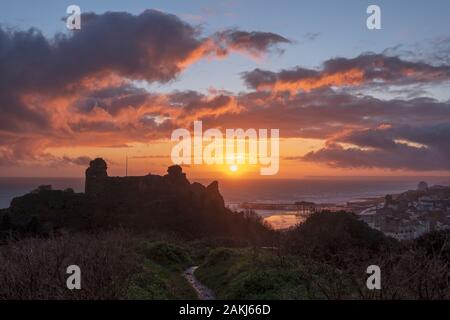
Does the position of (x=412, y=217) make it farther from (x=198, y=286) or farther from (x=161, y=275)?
(x=161, y=275)

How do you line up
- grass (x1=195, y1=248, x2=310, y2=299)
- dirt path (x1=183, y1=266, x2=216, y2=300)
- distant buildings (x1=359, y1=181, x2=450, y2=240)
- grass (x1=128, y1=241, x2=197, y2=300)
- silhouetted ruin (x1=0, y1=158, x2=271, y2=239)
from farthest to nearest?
silhouetted ruin (x1=0, y1=158, x2=271, y2=239) < distant buildings (x1=359, y1=181, x2=450, y2=240) < dirt path (x1=183, y1=266, x2=216, y2=300) < grass (x1=195, y1=248, x2=310, y2=299) < grass (x1=128, y1=241, x2=197, y2=300)

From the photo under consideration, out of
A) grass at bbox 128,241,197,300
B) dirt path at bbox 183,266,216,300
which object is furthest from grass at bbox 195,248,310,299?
grass at bbox 128,241,197,300

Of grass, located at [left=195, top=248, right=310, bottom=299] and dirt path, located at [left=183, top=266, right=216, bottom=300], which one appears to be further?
dirt path, located at [left=183, top=266, right=216, bottom=300]

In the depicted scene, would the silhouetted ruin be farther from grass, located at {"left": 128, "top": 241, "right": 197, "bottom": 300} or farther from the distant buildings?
grass, located at {"left": 128, "top": 241, "right": 197, "bottom": 300}

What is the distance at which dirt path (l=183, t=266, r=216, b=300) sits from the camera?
2347cm

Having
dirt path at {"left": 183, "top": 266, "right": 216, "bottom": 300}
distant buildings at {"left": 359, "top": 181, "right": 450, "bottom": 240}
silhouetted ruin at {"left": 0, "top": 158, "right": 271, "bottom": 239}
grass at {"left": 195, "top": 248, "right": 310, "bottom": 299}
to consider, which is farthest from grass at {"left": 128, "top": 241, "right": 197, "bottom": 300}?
silhouetted ruin at {"left": 0, "top": 158, "right": 271, "bottom": 239}

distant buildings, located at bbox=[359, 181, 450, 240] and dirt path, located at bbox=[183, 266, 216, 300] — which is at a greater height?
distant buildings, located at bbox=[359, 181, 450, 240]

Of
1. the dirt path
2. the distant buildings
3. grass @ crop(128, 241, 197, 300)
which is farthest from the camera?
the distant buildings

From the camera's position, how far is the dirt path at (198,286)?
77.0 feet

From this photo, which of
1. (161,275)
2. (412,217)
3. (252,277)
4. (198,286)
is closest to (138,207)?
(412,217)

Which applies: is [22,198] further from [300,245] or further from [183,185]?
[300,245]

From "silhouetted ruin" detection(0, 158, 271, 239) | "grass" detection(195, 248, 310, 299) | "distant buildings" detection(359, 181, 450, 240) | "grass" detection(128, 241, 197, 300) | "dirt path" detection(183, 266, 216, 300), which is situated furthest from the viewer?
"silhouetted ruin" detection(0, 158, 271, 239)

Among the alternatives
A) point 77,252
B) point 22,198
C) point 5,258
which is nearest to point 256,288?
point 77,252
